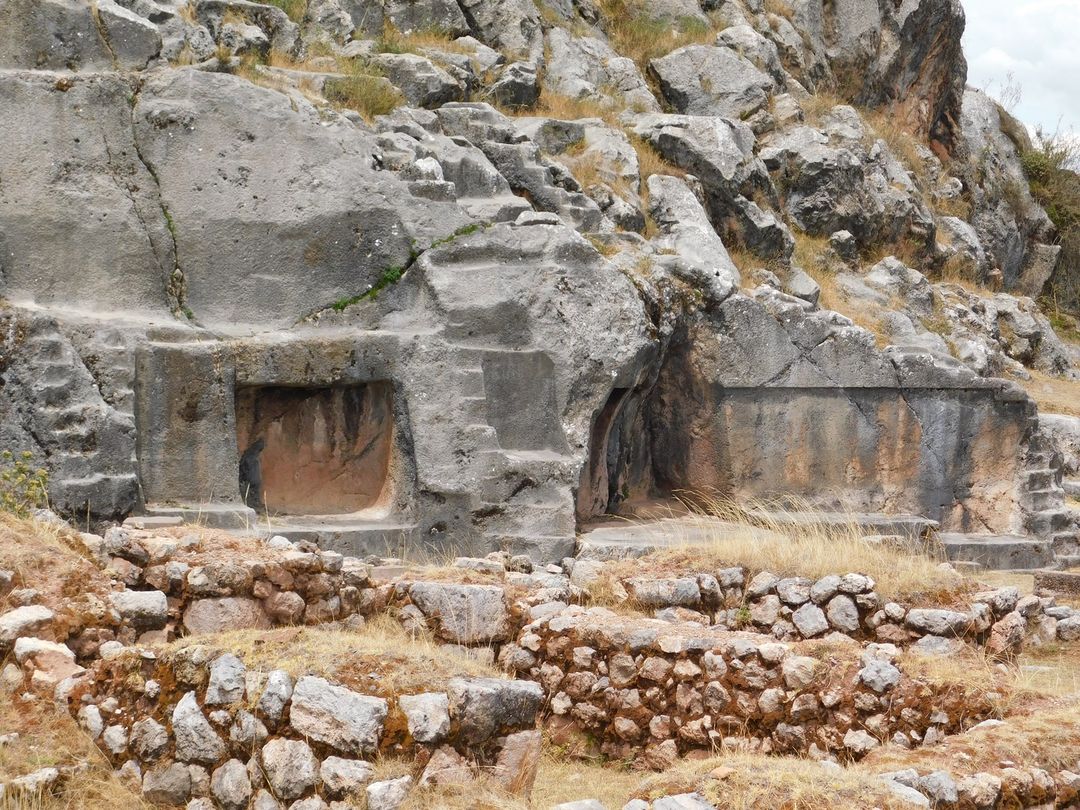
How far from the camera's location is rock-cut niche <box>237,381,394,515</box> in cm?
1133

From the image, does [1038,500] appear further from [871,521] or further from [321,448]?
[321,448]

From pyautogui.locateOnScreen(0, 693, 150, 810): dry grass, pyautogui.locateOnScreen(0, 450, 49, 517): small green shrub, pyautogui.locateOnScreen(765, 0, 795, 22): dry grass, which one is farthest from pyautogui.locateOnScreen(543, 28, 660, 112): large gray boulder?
pyautogui.locateOnScreen(0, 693, 150, 810): dry grass

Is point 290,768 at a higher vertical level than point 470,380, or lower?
lower

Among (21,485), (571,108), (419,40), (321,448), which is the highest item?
(419,40)

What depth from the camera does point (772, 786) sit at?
180 inches

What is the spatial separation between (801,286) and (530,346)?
20.3ft

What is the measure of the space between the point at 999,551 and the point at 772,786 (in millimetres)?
10396

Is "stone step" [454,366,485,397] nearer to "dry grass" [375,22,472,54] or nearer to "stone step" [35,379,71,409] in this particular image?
"stone step" [35,379,71,409]

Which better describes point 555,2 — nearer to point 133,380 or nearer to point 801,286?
point 801,286

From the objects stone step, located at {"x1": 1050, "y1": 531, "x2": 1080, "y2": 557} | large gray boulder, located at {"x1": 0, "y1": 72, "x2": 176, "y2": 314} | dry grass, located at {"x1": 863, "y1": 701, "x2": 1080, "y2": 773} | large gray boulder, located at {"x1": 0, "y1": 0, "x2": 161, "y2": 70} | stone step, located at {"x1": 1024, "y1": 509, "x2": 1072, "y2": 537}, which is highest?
large gray boulder, located at {"x1": 0, "y1": 0, "x2": 161, "y2": 70}

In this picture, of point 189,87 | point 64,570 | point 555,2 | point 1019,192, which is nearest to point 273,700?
point 64,570

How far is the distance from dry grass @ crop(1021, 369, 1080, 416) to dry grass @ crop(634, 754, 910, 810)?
56.3 ft

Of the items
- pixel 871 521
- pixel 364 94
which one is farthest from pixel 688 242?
pixel 364 94

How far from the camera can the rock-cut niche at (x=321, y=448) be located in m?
11.3
